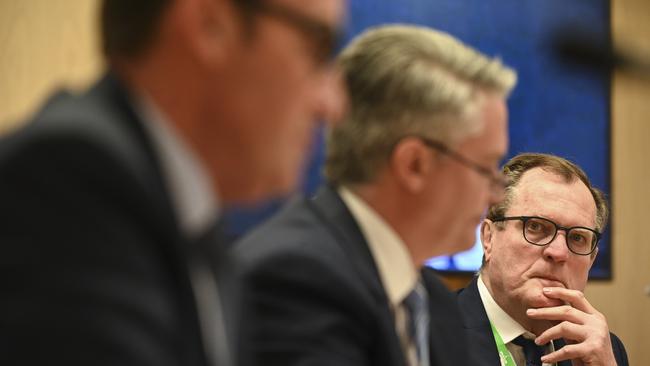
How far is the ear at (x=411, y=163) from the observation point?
147 cm

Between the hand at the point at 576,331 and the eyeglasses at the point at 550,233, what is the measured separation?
0.16m

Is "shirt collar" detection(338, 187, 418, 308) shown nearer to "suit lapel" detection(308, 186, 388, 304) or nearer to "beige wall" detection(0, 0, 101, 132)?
"suit lapel" detection(308, 186, 388, 304)

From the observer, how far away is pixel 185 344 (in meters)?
0.70

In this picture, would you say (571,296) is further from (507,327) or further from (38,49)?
(38,49)

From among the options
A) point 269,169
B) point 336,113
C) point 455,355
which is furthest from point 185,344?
point 455,355

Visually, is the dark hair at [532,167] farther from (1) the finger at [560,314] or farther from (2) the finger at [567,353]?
(2) the finger at [567,353]

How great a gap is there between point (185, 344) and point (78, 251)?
13cm

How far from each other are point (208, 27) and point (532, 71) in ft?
13.4

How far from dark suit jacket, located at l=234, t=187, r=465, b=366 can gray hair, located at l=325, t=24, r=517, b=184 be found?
0.16 metres

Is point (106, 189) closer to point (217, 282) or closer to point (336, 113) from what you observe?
point (217, 282)

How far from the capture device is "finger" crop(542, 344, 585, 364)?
2.26 m

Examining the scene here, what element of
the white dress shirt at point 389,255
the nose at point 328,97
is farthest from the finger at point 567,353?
the nose at point 328,97

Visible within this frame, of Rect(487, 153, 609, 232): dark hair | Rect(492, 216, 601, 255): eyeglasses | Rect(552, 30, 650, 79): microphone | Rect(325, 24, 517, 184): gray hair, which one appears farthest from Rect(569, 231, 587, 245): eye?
Rect(552, 30, 650, 79): microphone

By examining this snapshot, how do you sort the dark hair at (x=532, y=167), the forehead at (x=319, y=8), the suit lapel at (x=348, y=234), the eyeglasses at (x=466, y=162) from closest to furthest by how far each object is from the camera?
the forehead at (x=319, y=8) → the suit lapel at (x=348, y=234) → the eyeglasses at (x=466, y=162) → the dark hair at (x=532, y=167)
